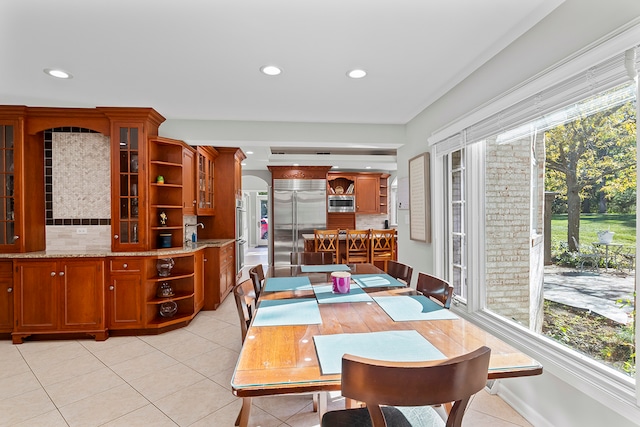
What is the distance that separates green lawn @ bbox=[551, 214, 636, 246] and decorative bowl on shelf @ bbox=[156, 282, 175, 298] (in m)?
3.63

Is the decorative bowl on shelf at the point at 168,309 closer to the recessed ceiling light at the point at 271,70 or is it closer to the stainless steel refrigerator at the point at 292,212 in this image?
the recessed ceiling light at the point at 271,70

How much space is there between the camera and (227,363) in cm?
272

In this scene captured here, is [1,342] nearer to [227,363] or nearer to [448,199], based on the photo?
[227,363]

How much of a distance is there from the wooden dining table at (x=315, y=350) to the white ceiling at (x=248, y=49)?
162cm

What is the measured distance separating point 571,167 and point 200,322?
12.4ft

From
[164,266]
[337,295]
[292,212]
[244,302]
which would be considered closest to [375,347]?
[337,295]

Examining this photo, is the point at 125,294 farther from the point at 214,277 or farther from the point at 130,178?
the point at 130,178

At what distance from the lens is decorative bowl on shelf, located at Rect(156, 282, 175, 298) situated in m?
3.53

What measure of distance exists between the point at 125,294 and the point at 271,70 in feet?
8.77

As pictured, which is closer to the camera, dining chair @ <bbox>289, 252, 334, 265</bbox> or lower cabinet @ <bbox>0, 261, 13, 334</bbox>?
lower cabinet @ <bbox>0, 261, 13, 334</bbox>

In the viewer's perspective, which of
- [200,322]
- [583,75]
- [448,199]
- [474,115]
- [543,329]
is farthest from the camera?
[200,322]

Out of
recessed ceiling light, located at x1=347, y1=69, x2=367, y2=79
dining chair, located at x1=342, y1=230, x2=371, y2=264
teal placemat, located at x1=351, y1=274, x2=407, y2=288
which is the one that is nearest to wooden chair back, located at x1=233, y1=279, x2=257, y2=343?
teal placemat, located at x1=351, y1=274, x2=407, y2=288

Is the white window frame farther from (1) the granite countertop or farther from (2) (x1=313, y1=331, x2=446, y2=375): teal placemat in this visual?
(1) the granite countertop

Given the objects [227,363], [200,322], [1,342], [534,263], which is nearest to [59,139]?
[1,342]
